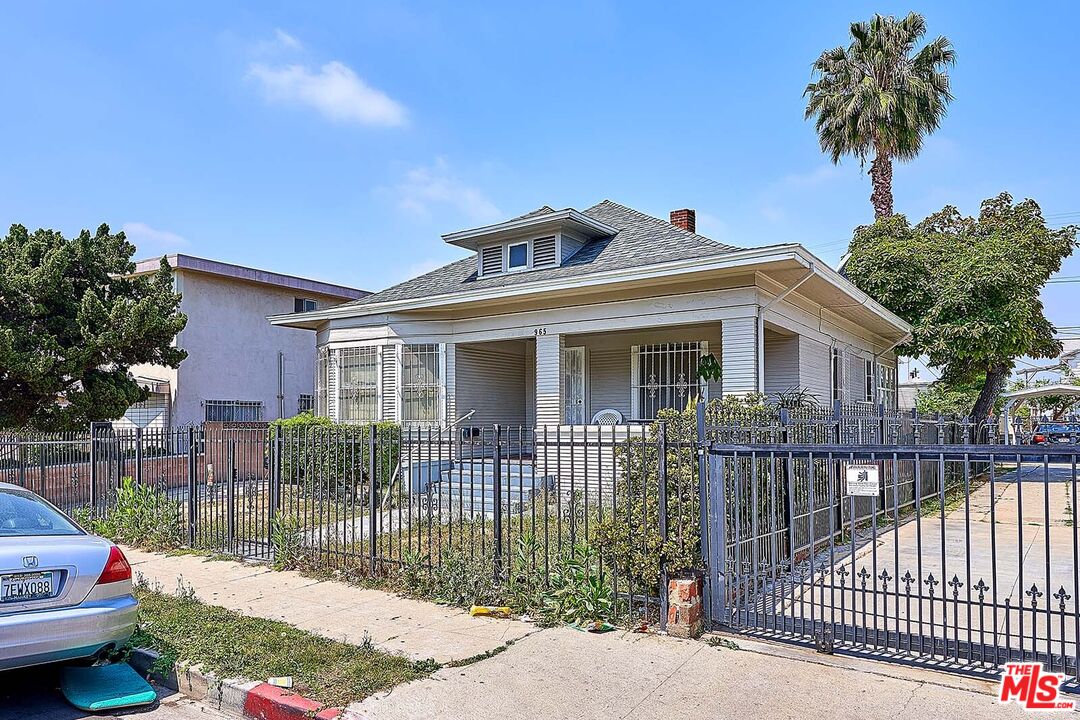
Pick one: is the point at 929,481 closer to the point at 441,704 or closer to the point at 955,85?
the point at 441,704

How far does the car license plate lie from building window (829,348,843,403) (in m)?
15.9

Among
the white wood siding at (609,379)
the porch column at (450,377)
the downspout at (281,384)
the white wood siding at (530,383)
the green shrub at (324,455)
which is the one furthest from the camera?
the downspout at (281,384)

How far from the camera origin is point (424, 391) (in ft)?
54.4

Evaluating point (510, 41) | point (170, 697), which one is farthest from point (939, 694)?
point (510, 41)

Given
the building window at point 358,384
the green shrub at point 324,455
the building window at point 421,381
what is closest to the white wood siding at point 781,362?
the building window at point 421,381

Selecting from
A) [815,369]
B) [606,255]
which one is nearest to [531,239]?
[606,255]

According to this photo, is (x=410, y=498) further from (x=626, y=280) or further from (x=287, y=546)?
(x=626, y=280)

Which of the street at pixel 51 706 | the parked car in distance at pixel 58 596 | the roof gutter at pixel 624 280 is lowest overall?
the street at pixel 51 706

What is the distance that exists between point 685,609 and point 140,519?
854 cm

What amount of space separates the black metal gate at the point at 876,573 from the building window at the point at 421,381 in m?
9.20

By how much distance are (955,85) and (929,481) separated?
16240mm

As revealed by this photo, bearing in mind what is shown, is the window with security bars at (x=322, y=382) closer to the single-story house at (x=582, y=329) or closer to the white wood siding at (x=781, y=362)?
the single-story house at (x=582, y=329)

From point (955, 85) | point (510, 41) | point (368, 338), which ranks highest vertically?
point (955, 85)

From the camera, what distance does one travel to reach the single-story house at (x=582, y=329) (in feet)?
43.2
